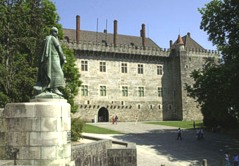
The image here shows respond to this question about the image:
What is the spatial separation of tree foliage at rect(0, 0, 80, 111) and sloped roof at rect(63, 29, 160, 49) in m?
23.4

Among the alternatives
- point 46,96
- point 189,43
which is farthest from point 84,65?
point 46,96

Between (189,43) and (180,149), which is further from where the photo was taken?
(189,43)

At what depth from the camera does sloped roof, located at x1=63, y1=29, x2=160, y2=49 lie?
1906 inches

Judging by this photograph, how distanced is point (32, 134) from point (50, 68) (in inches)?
87.2

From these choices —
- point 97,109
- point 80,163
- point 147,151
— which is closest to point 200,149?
point 147,151

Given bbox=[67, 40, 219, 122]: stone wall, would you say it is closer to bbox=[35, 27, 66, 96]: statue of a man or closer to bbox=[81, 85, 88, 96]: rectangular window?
bbox=[81, 85, 88, 96]: rectangular window

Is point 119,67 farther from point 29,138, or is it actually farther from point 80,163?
point 29,138

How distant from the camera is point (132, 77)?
4822cm

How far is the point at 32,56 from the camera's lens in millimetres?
22609

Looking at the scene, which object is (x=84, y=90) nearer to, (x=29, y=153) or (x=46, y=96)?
(x=46, y=96)

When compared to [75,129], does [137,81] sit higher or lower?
higher

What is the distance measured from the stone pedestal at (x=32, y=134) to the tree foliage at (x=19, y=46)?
1121 cm

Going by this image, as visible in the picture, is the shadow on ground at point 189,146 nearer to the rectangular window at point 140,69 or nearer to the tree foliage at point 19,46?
the tree foliage at point 19,46

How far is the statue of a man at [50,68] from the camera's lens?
10062 mm
